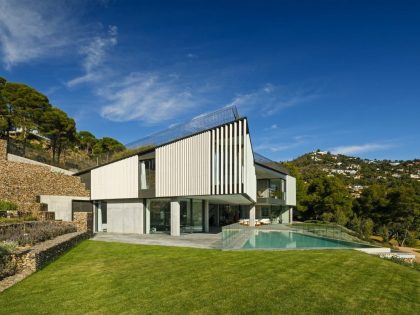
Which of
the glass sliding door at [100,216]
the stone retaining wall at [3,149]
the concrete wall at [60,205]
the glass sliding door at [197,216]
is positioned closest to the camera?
the glass sliding door at [197,216]

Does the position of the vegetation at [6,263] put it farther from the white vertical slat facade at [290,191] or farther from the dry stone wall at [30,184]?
the white vertical slat facade at [290,191]

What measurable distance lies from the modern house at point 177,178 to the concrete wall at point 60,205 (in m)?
1.98

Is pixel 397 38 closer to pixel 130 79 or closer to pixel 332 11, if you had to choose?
pixel 332 11

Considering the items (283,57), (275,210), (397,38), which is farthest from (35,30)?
(275,210)

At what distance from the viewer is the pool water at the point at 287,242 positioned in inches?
675

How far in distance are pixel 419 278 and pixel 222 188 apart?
1167 cm

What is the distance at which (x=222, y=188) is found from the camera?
68.5 ft

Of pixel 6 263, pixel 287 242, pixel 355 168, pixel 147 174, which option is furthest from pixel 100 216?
pixel 355 168

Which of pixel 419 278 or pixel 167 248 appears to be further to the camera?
pixel 167 248

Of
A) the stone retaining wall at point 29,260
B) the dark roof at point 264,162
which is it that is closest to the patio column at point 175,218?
the stone retaining wall at point 29,260

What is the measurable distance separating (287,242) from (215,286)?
9.71 meters

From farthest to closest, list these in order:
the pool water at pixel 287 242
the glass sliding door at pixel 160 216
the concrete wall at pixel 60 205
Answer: the concrete wall at pixel 60 205 → the glass sliding door at pixel 160 216 → the pool water at pixel 287 242

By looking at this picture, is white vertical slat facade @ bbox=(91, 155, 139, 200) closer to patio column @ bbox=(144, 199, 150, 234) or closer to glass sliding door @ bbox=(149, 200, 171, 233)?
patio column @ bbox=(144, 199, 150, 234)

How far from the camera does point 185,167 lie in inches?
892
